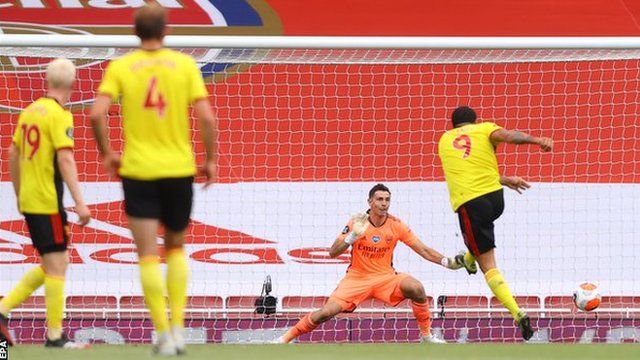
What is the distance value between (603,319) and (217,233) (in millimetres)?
3804

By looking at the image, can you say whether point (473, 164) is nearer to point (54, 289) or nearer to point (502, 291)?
point (502, 291)

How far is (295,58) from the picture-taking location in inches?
477

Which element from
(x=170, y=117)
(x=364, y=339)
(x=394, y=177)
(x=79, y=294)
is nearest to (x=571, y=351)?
(x=170, y=117)

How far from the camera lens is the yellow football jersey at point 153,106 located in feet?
20.7

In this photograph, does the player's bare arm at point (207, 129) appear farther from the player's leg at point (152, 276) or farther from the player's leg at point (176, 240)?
the player's leg at point (152, 276)

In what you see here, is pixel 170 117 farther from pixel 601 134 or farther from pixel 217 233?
pixel 601 134

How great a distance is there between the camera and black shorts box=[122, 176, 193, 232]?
20.7 ft

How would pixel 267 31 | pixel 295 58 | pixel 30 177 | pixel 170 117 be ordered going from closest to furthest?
pixel 170 117 < pixel 30 177 < pixel 295 58 < pixel 267 31

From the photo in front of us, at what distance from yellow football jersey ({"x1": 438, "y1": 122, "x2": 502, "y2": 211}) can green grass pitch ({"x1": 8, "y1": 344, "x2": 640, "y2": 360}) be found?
5.42 ft

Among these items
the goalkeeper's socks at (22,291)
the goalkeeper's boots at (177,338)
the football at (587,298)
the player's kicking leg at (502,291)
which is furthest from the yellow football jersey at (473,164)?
the goalkeeper's boots at (177,338)

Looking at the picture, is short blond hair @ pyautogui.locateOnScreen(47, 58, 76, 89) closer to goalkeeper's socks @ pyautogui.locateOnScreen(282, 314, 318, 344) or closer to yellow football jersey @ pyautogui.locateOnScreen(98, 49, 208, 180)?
yellow football jersey @ pyautogui.locateOnScreen(98, 49, 208, 180)

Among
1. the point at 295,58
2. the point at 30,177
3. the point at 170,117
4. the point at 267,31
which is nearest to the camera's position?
the point at 170,117

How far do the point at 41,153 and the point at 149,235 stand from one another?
152cm

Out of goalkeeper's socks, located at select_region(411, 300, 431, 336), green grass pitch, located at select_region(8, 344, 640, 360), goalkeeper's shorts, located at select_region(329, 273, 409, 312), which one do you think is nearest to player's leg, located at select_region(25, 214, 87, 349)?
green grass pitch, located at select_region(8, 344, 640, 360)
